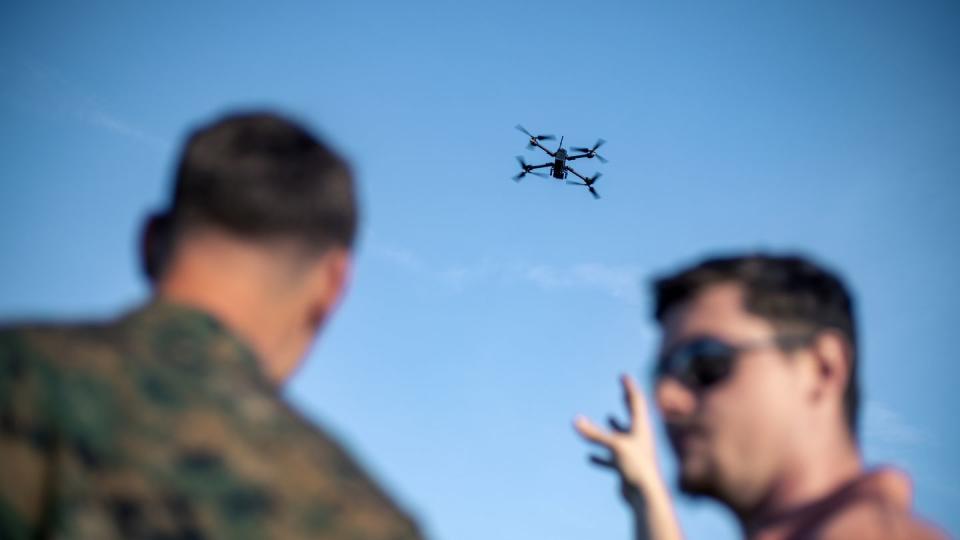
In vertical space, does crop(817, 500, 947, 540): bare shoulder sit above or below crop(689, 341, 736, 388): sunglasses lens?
below

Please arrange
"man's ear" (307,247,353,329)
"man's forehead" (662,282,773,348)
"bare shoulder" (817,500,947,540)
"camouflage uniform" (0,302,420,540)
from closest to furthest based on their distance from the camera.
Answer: "camouflage uniform" (0,302,420,540) < "man's ear" (307,247,353,329) < "bare shoulder" (817,500,947,540) < "man's forehead" (662,282,773,348)

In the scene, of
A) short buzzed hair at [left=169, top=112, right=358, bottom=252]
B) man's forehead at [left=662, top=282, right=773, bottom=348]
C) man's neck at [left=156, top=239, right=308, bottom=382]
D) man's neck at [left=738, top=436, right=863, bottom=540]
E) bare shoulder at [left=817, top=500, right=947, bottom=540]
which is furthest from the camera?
man's forehead at [left=662, top=282, right=773, bottom=348]

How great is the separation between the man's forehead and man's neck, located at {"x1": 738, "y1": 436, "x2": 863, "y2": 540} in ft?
1.98

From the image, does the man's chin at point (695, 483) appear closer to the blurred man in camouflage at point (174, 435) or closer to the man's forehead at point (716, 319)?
the man's forehead at point (716, 319)

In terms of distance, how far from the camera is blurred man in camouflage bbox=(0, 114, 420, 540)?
1.80 meters

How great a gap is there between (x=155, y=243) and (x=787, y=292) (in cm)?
293

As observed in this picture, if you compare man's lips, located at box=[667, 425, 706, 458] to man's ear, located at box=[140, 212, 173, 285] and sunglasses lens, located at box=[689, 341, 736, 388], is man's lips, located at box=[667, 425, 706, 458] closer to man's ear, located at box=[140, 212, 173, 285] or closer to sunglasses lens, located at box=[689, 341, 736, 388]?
sunglasses lens, located at box=[689, 341, 736, 388]

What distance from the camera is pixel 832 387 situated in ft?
11.5

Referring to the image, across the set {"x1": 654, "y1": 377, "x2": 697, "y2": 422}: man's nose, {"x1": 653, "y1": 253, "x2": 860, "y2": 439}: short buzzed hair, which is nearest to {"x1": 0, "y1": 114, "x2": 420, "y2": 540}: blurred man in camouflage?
{"x1": 654, "y1": 377, "x2": 697, "y2": 422}: man's nose

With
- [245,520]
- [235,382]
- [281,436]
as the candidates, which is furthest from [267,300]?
[245,520]

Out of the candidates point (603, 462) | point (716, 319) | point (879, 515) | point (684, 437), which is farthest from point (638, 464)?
point (879, 515)

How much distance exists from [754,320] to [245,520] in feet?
8.58

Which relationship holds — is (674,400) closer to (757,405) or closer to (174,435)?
(757,405)

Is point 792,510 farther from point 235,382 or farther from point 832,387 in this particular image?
point 235,382
